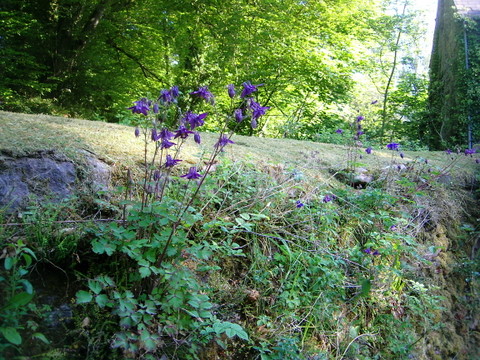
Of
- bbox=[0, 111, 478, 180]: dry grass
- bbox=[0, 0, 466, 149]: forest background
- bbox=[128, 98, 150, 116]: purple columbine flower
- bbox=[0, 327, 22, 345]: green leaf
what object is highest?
bbox=[0, 0, 466, 149]: forest background

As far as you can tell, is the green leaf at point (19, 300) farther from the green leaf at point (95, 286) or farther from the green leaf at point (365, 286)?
the green leaf at point (365, 286)

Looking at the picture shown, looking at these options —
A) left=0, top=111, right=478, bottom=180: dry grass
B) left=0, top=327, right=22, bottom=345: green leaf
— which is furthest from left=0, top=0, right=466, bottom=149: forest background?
left=0, top=327, right=22, bottom=345: green leaf

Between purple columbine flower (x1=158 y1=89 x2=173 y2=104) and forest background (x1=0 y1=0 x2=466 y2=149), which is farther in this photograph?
forest background (x1=0 y1=0 x2=466 y2=149)

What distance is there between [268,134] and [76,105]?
6.24m

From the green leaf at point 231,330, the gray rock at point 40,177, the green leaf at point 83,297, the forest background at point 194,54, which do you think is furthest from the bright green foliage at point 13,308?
the forest background at point 194,54

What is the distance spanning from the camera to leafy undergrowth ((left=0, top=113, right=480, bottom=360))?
64.2 inches

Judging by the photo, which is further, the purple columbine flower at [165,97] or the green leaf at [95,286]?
the purple columbine flower at [165,97]

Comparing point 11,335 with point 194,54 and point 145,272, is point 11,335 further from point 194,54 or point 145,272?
point 194,54

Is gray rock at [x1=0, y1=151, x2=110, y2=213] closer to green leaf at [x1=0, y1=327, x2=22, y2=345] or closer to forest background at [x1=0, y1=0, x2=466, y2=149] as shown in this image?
green leaf at [x1=0, y1=327, x2=22, y2=345]

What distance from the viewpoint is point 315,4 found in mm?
9203

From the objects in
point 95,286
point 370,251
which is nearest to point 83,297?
point 95,286

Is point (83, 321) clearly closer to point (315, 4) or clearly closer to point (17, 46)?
point (17, 46)

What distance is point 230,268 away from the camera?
2424mm

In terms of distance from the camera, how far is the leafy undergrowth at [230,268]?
5.35ft
